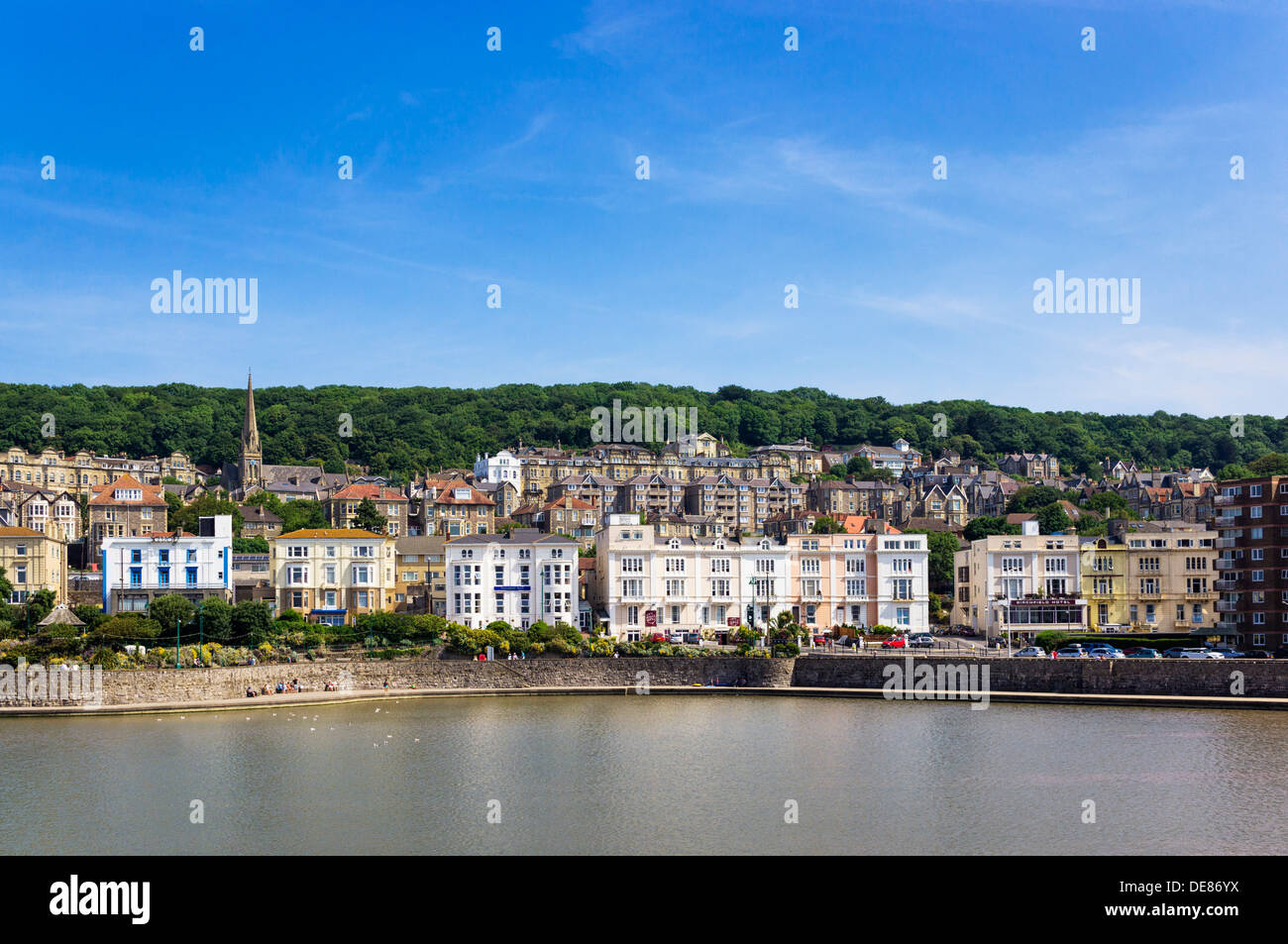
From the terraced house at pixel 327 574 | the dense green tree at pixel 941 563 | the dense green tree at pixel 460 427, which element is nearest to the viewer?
the terraced house at pixel 327 574

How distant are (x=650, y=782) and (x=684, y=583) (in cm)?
3790

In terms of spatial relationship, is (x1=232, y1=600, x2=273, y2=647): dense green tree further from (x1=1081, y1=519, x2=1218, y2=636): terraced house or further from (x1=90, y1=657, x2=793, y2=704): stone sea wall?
(x1=1081, y1=519, x2=1218, y2=636): terraced house

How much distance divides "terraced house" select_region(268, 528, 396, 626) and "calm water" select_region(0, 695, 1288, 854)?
20.8 metres

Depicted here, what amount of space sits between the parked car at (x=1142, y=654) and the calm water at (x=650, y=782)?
4389mm

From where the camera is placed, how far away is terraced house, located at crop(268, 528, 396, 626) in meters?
72.6

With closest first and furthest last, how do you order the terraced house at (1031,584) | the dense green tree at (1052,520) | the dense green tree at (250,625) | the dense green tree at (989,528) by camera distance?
the dense green tree at (250,625) → the terraced house at (1031,584) → the dense green tree at (989,528) → the dense green tree at (1052,520)

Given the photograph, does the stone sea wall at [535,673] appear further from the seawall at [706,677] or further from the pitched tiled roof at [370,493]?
the pitched tiled roof at [370,493]

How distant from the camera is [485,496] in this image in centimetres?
11375

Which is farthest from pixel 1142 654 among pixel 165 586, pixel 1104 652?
pixel 165 586

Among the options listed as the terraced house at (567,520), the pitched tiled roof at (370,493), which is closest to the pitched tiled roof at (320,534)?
the terraced house at (567,520)

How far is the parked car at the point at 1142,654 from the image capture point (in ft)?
185

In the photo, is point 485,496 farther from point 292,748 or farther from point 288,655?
point 292,748

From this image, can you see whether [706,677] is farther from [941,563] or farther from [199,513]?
[199,513]

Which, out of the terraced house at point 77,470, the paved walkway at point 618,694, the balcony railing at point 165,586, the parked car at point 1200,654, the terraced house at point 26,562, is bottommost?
the paved walkway at point 618,694
